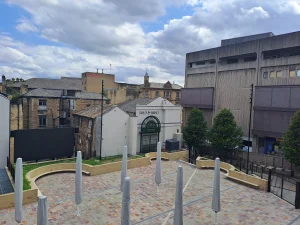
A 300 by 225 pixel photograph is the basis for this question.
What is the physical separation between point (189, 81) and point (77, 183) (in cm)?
2882

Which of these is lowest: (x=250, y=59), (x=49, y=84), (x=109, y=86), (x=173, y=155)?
(x=173, y=155)

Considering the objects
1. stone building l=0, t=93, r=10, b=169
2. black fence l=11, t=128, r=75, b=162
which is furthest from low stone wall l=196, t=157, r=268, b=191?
stone building l=0, t=93, r=10, b=169

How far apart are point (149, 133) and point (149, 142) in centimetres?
109

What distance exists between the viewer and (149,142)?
26.9 metres

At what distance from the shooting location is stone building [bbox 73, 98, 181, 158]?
22844 millimetres

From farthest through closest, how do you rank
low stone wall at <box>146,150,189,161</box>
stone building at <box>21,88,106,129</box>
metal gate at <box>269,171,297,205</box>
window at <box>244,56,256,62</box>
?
window at <box>244,56,256,62</box> → stone building at <box>21,88,106,129</box> → low stone wall at <box>146,150,189,161</box> → metal gate at <box>269,171,297,205</box>

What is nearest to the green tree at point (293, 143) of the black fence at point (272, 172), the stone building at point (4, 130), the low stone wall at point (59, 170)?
the black fence at point (272, 172)

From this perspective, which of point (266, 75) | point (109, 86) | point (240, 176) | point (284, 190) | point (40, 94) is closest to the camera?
point (284, 190)

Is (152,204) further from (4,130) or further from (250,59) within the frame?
(250,59)

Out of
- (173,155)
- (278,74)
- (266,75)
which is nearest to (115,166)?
(173,155)

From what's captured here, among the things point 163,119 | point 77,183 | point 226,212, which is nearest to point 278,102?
point 163,119

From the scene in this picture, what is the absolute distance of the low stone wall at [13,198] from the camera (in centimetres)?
1202

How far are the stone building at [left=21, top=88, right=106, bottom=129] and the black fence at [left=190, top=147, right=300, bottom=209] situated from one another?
1544cm

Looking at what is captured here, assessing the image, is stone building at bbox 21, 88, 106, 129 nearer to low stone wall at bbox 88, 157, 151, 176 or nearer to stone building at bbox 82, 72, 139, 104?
low stone wall at bbox 88, 157, 151, 176
